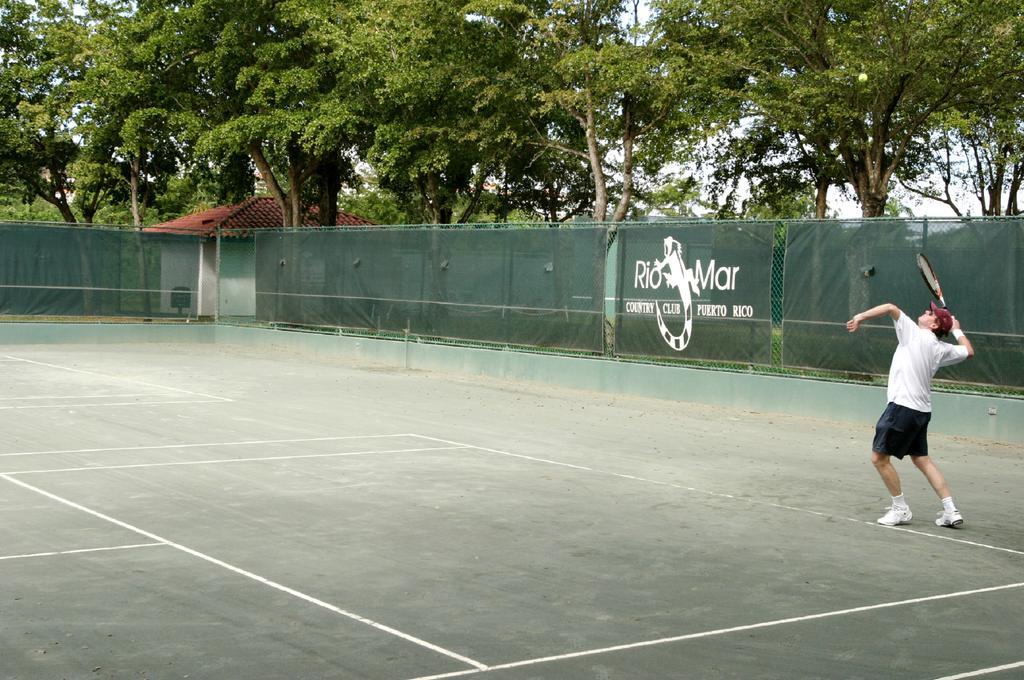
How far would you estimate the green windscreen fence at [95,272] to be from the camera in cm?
2725

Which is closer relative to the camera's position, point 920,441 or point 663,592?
point 663,592

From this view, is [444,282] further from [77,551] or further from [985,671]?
[985,671]

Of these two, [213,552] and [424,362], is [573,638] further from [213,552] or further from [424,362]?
[424,362]

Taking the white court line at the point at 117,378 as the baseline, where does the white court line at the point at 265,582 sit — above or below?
below

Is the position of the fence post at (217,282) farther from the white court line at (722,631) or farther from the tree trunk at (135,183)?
the white court line at (722,631)

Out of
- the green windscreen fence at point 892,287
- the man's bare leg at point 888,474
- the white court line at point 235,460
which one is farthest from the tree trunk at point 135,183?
the man's bare leg at point 888,474

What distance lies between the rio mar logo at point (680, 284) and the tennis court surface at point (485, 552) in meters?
3.06

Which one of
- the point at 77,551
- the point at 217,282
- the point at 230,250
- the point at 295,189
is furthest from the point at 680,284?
the point at 230,250

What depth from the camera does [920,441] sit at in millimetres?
9148

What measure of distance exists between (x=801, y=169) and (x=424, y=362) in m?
15.0

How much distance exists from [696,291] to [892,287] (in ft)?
10.8

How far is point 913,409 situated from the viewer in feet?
29.7

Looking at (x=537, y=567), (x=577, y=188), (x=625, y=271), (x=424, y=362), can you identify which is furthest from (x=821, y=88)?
(x=537, y=567)

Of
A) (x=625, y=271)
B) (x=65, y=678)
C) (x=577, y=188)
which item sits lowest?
(x=65, y=678)
